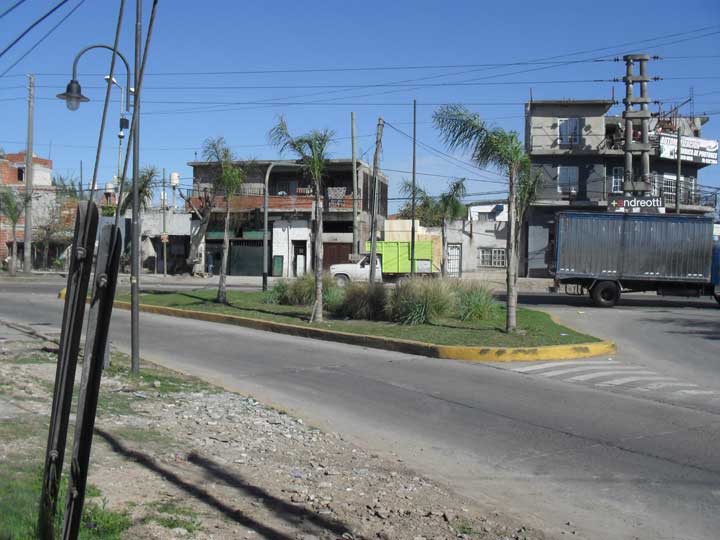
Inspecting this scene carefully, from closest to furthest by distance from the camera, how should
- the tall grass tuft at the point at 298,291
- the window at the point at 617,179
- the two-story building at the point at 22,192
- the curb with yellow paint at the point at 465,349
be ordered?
the curb with yellow paint at the point at 465,349 → the tall grass tuft at the point at 298,291 → the window at the point at 617,179 → the two-story building at the point at 22,192

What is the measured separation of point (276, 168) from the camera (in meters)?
50.3

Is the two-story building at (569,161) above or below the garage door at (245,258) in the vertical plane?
above

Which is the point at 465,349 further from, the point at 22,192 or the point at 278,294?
the point at 22,192

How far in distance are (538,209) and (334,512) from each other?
44998 millimetres

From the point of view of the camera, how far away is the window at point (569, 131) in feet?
156

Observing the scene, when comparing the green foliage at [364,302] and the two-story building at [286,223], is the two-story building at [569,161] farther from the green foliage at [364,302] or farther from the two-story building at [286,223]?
the green foliage at [364,302]

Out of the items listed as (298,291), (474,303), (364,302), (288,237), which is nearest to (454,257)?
(288,237)

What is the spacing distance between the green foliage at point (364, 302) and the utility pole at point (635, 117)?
2785 centimetres

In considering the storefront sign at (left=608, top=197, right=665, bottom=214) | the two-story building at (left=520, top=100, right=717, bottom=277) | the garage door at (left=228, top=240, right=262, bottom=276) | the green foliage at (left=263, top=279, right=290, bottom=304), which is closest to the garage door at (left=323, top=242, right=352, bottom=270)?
the garage door at (left=228, top=240, right=262, bottom=276)

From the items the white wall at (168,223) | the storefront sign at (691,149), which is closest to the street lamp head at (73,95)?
the white wall at (168,223)

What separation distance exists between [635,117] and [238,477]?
4167 centimetres

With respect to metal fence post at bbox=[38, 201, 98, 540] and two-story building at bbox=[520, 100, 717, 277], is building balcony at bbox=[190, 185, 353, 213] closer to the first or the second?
two-story building at bbox=[520, 100, 717, 277]

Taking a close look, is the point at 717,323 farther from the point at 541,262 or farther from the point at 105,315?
the point at 541,262

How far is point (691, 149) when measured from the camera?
50344 mm
